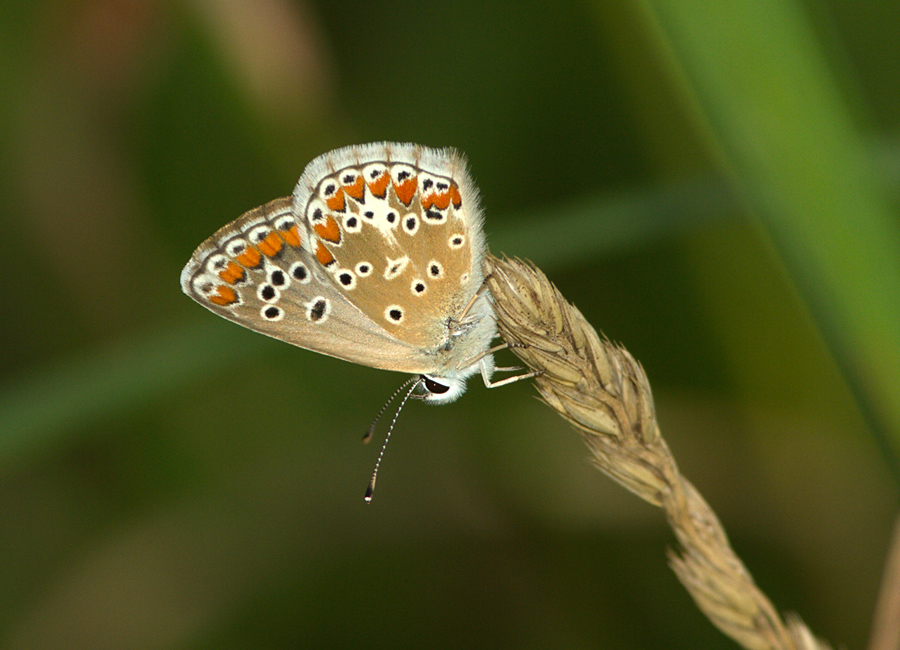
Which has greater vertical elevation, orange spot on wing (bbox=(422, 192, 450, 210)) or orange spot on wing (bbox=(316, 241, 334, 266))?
orange spot on wing (bbox=(316, 241, 334, 266))

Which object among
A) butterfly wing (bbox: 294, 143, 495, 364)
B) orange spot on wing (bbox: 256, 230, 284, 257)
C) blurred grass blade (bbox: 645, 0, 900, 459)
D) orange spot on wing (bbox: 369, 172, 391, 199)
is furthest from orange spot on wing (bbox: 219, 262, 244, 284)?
blurred grass blade (bbox: 645, 0, 900, 459)

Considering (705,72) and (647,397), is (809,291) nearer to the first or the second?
(705,72)

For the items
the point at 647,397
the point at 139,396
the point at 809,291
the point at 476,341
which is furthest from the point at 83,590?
the point at 809,291

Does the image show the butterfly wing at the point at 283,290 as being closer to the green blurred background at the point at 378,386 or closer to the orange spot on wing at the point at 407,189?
the orange spot on wing at the point at 407,189

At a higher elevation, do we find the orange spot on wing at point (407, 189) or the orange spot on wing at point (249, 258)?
the orange spot on wing at point (249, 258)

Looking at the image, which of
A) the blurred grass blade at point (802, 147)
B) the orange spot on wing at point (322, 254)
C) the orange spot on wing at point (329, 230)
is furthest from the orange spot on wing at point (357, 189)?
the blurred grass blade at point (802, 147)

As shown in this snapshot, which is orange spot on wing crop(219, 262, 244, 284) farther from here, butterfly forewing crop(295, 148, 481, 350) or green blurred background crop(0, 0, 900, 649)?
green blurred background crop(0, 0, 900, 649)

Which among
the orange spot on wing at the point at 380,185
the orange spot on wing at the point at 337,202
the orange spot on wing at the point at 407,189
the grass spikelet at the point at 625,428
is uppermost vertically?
the orange spot on wing at the point at 337,202
